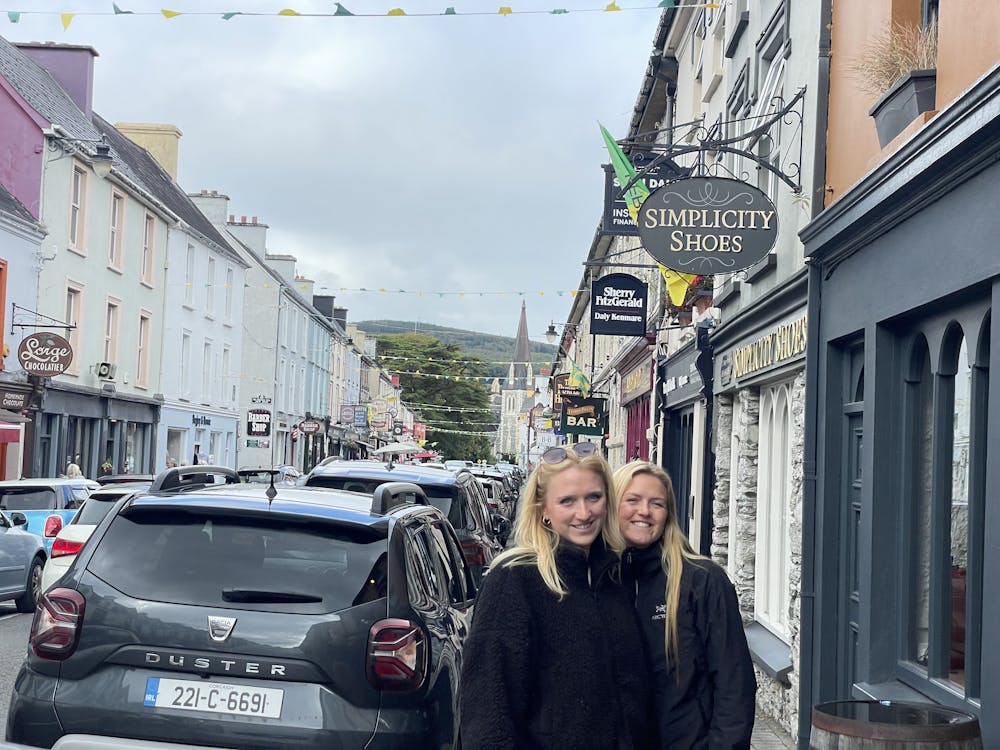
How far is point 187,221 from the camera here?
40.7 meters

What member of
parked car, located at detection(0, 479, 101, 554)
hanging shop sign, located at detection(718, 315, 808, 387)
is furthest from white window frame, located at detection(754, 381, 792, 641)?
parked car, located at detection(0, 479, 101, 554)

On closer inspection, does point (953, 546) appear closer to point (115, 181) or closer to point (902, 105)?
point (902, 105)

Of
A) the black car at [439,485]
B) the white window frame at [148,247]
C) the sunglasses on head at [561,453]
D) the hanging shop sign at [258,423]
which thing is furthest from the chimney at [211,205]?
the sunglasses on head at [561,453]

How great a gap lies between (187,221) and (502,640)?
38647mm

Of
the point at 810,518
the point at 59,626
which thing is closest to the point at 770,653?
the point at 810,518

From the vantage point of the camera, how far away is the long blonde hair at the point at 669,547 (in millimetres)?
3990

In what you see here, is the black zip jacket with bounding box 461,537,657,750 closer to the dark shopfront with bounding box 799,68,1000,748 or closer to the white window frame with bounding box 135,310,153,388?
the dark shopfront with bounding box 799,68,1000,748

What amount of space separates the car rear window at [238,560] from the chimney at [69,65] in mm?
32599

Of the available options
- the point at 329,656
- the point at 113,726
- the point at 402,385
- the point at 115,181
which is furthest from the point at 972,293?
the point at 402,385

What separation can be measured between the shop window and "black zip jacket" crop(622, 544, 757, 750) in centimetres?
250

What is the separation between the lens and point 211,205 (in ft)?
→ 159

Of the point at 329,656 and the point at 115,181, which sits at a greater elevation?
the point at 115,181

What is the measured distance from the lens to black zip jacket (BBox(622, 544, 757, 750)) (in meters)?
3.95

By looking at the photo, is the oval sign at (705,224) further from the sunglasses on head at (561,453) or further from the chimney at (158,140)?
the chimney at (158,140)
